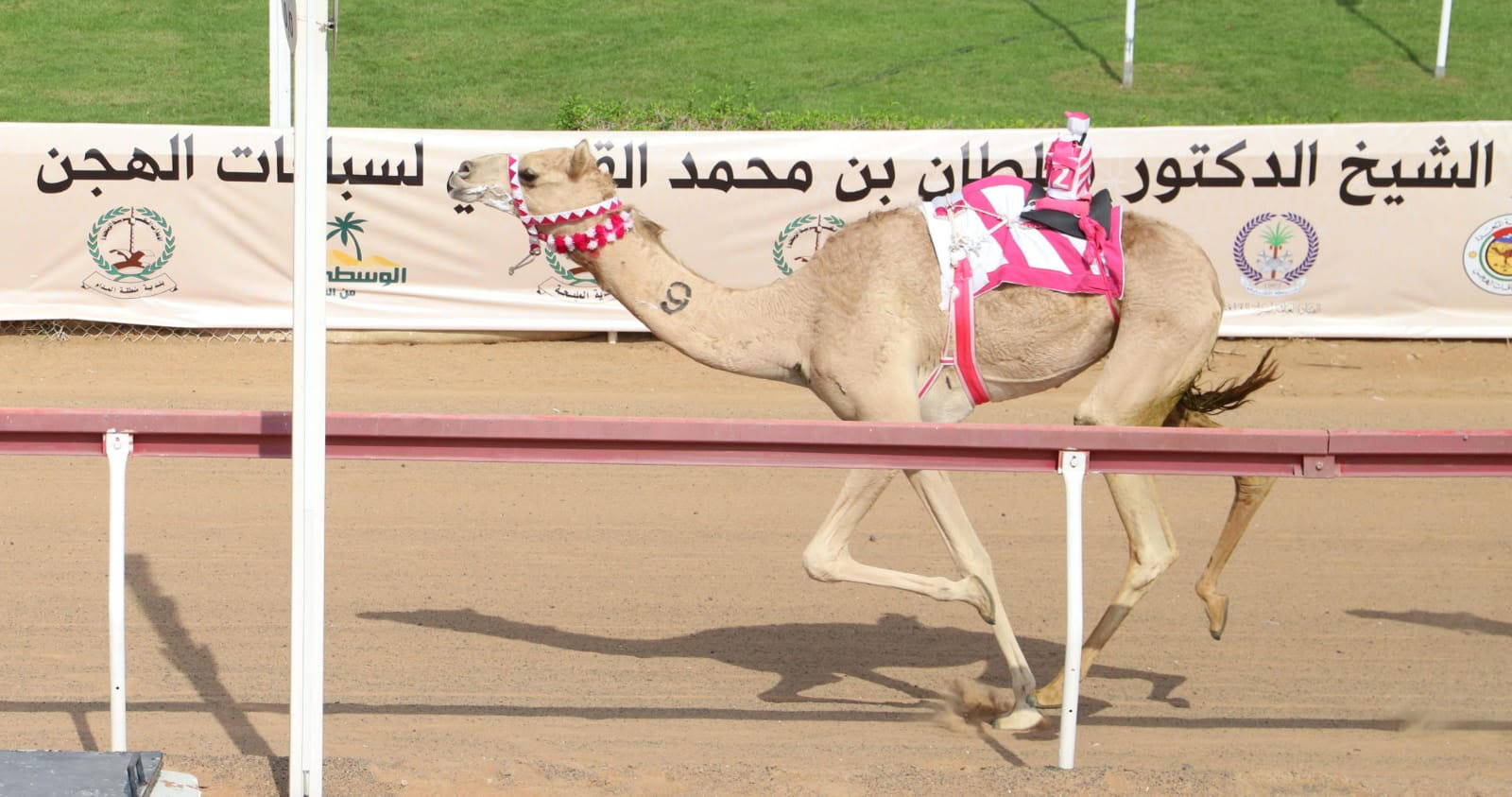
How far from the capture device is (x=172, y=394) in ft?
39.9

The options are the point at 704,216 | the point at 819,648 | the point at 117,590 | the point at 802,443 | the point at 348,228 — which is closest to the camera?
the point at 117,590

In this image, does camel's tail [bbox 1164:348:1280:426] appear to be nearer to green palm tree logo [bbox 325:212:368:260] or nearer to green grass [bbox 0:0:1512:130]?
green palm tree logo [bbox 325:212:368:260]

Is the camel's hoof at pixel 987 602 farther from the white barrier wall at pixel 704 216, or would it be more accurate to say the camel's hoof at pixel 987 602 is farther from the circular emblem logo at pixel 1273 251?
the circular emblem logo at pixel 1273 251

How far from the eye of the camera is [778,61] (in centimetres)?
2217

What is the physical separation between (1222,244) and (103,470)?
831 cm

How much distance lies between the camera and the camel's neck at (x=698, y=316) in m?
6.53

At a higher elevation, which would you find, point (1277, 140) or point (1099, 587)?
point (1277, 140)

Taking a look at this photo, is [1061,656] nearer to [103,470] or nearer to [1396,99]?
[103,470]

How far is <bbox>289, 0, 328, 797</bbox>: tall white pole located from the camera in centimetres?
427

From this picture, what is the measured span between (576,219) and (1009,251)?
1616 mm

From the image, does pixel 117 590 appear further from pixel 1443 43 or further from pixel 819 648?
pixel 1443 43

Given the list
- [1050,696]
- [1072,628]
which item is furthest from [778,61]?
[1072,628]

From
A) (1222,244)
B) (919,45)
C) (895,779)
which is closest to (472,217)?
(1222,244)

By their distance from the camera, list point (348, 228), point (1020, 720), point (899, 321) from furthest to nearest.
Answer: point (348, 228), point (899, 321), point (1020, 720)
